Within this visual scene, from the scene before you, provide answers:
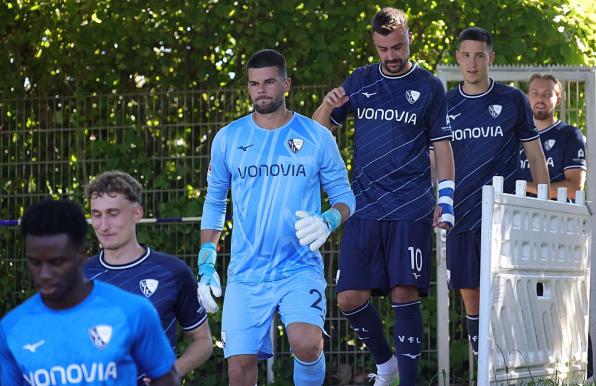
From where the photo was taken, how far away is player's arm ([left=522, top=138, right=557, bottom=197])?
8125 mm

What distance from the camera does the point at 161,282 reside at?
17.3 ft

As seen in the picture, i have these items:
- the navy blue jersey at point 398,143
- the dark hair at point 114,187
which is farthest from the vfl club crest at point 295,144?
the dark hair at point 114,187

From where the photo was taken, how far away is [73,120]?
1077cm

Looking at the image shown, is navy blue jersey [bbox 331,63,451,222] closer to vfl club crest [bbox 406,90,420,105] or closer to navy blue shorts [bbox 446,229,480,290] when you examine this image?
vfl club crest [bbox 406,90,420,105]

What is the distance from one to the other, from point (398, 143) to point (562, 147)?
221cm

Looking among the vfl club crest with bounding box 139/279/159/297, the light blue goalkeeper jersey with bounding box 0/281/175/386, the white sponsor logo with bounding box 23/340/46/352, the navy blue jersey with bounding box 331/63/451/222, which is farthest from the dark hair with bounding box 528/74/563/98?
the white sponsor logo with bounding box 23/340/46/352

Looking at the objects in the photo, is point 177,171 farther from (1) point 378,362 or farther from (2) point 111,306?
(2) point 111,306

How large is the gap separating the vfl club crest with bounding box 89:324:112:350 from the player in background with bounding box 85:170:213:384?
1.26 metres

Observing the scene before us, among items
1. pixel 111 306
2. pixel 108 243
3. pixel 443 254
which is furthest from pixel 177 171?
pixel 111 306

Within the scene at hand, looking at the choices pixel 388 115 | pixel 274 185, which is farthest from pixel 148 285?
pixel 388 115

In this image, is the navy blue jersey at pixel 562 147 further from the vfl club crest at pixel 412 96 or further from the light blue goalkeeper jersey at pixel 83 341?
the light blue goalkeeper jersey at pixel 83 341

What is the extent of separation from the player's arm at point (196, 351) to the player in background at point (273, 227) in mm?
960

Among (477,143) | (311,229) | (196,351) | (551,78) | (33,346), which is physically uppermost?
(551,78)

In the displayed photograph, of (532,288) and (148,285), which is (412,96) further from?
(148,285)
